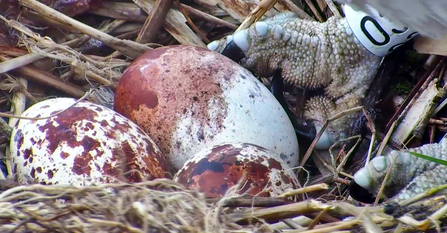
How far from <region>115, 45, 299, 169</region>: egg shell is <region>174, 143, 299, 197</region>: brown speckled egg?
0.28 feet

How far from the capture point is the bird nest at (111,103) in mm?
685

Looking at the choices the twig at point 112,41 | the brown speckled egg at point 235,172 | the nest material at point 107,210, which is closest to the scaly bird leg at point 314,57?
the twig at point 112,41

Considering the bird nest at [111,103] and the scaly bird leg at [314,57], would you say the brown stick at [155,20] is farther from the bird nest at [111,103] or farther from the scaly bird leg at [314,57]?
the scaly bird leg at [314,57]

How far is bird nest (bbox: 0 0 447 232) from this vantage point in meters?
0.69

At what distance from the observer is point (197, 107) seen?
1.12m

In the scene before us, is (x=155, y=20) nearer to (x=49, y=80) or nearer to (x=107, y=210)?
(x=49, y=80)

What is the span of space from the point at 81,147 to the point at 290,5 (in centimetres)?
70

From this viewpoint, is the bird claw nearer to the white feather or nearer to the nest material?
the white feather

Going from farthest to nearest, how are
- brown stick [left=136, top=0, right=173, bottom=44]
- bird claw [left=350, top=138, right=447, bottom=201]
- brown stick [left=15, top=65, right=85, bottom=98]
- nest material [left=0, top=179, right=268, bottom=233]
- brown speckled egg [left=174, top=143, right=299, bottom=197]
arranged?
brown stick [left=136, top=0, right=173, bottom=44] → brown stick [left=15, top=65, right=85, bottom=98] → bird claw [left=350, top=138, right=447, bottom=201] → brown speckled egg [left=174, top=143, right=299, bottom=197] → nest material [left=0, top=179, right=268, bottom=233]

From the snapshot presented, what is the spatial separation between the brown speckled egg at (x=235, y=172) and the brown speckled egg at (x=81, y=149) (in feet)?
0.24

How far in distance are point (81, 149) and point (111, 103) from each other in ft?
0.94

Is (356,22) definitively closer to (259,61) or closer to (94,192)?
(259,61)

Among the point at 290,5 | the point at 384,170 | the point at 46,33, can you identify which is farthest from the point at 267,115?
the point at 46,33

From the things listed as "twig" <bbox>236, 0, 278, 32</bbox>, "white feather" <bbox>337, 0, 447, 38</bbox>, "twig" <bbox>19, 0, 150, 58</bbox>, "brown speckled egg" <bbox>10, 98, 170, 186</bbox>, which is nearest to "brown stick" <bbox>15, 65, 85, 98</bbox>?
"twig" <bbox>19, 0, 150, 58</bbox>
